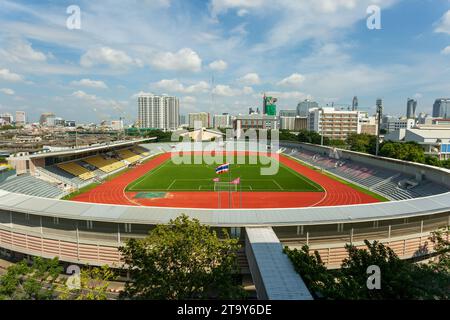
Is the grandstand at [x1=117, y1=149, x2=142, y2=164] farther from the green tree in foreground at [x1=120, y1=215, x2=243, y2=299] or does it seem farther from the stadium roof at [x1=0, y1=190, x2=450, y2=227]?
the green tree in foreground at [x1=120, y1=215, x2=243, y2=299]

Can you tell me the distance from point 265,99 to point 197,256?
497 ft

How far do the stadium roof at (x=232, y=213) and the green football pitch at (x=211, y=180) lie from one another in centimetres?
2071

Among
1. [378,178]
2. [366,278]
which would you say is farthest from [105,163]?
[366,278]

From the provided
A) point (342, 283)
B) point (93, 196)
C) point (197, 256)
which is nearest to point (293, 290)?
point (342, 283)

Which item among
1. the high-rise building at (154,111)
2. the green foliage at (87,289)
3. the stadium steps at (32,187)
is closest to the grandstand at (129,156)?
the stadium steps at (32,187)

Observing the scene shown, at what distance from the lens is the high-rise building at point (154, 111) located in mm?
182850

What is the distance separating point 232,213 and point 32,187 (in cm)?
2617

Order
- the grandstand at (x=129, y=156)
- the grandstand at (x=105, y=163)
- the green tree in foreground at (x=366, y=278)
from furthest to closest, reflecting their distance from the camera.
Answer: the grandstand at (x=129, y=156)
the grandstand at (x=105, y=163)
the green tree in foreground at (x=366, y=278)

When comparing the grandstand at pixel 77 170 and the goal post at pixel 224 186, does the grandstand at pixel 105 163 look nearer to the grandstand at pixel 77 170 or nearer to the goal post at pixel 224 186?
the grandstand at pixel 77 170

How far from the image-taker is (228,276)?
945 cm

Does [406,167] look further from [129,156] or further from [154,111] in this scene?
[154,111]

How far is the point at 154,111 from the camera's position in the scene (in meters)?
189

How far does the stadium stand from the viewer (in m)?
15.6

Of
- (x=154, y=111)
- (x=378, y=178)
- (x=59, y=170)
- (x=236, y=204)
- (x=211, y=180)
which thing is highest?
(x=154, y=111)
